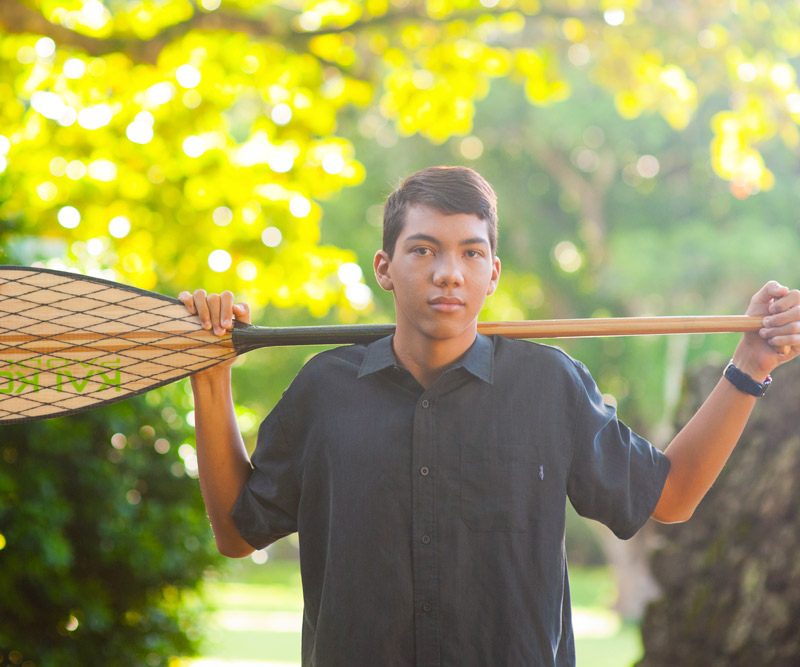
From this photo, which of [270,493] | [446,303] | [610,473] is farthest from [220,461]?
[610,473]

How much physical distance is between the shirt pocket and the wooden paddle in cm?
33

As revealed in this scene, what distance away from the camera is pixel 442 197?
187cm

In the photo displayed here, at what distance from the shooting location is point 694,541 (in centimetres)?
425

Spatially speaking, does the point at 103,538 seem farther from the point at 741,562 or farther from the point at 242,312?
the point at 741,562

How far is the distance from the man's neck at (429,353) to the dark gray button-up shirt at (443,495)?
Answer: 0.09 feet

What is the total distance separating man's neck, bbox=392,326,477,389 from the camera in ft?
6.31

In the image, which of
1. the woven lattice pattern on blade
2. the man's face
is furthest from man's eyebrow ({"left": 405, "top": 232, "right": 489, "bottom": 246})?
the woven lattice pattern on blade

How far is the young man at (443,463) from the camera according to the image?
175cm

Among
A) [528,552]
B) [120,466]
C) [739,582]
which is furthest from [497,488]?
[120,466]

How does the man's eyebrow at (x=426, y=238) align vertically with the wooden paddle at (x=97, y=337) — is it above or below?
above

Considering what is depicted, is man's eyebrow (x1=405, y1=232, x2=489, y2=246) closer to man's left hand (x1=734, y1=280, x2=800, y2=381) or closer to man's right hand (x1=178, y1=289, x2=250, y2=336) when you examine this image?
man's right hand (x1=178, y1=289, x2=250, y2=336)

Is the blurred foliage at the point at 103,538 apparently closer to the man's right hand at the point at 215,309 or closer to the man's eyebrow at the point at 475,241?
the man's right hand at the point at 215,309

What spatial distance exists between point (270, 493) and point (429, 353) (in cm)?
44

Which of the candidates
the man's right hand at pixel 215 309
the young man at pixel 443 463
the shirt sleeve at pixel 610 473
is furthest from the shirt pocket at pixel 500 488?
the man's right hand at pixel 215 309
